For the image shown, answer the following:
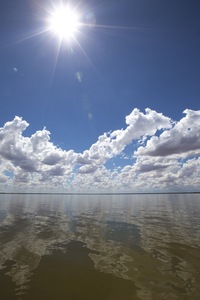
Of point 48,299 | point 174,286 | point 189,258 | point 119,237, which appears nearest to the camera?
point 48,299

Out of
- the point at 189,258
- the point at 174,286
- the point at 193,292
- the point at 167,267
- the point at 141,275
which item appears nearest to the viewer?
the point at 193,292

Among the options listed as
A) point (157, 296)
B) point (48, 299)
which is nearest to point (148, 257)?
point (157, 296)

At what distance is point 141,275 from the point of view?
Answer: 11.5m

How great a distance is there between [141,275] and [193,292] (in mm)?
2895

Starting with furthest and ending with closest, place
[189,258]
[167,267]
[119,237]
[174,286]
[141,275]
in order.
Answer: [119,237] < [189,258] < [167,267] < [141,275] < [174,286]

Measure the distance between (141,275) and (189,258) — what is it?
5.16 metres

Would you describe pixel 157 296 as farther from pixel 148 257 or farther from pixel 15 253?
pixel 15 253

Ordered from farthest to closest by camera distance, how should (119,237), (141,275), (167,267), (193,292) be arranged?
(119,237) → (167,267) → (141,275) → (193,292)

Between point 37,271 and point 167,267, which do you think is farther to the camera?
point 167,267

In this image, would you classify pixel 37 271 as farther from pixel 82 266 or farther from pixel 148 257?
pixel 148 257

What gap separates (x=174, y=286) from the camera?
10.1 m

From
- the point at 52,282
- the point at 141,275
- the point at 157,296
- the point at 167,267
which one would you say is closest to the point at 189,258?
the point at 167,267

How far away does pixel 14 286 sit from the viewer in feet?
32.6

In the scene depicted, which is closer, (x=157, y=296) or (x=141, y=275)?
(x=157, y=296)
